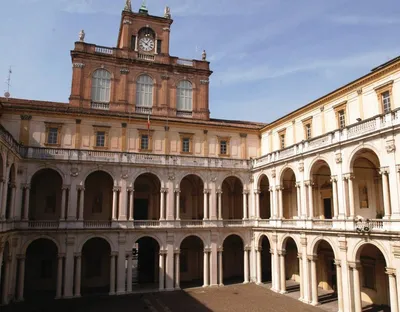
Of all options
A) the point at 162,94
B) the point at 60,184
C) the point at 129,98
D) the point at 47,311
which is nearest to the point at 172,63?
the point at 162,94

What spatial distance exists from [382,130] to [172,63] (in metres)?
23.7

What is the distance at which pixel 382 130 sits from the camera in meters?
20.3

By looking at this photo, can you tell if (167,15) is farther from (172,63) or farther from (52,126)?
(52,126)

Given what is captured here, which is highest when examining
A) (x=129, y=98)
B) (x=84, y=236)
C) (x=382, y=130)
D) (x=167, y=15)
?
(x=167, y=15)

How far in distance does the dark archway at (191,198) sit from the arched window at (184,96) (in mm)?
7423

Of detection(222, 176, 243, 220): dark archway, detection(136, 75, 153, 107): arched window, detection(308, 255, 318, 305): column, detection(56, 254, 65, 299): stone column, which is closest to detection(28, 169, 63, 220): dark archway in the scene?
detection(56, 254, 65, 299): stone column

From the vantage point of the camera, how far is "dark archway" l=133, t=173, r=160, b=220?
34.4m

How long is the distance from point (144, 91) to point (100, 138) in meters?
7.37

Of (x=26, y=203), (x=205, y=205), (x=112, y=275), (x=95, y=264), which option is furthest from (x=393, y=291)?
(x=26, y=203)

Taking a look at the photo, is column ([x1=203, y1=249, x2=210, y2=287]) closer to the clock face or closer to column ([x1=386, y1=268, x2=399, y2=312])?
column ([x1=386, y1=268, x2=399, y2=312])

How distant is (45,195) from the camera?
31.7 metres

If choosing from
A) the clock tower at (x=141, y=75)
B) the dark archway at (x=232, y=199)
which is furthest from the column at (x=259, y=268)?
the clock tower at (x=141, y=75)

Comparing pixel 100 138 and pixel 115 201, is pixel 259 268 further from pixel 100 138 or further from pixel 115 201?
pixel 100 138

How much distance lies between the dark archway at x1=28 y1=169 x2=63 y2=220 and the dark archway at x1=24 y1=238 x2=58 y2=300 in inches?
88.0
